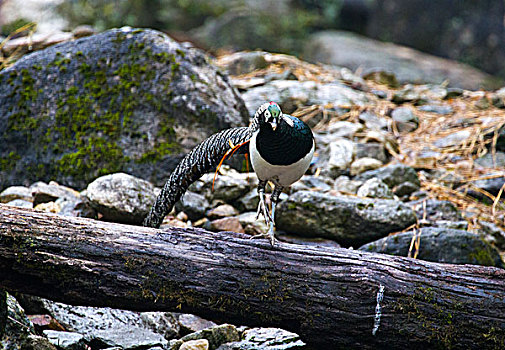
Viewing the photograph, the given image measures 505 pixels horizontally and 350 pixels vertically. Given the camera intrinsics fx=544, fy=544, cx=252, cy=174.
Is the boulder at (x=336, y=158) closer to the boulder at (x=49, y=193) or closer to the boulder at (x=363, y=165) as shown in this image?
the boulder at (x=363, y=165)

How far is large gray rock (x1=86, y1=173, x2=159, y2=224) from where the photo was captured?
13.0ft

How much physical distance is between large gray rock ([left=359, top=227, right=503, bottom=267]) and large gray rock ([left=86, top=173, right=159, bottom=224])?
1721 millimetres

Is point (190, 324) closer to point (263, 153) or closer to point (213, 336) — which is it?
point (213, 336)

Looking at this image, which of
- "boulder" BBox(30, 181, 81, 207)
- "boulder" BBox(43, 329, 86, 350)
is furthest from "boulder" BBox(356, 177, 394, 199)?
"boulder" BBox(43, 329, 86, 350)

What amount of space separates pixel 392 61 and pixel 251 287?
9.87 m

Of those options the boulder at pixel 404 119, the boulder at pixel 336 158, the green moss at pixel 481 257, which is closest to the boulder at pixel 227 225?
the boulder at pixel 336 158

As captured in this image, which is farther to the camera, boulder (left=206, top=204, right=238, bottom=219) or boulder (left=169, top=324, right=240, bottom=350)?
boulder (left=206, top=204, right=238, bottom=219)

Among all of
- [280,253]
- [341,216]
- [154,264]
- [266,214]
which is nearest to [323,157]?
[341,216]

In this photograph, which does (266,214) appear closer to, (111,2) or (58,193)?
(58,193)

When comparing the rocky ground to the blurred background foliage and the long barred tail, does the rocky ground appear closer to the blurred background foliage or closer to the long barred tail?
the long barred tail

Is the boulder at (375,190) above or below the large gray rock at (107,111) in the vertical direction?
below

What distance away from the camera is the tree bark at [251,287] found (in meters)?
2.55

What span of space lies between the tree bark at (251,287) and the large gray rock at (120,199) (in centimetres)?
127

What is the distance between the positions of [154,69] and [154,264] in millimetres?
2902
